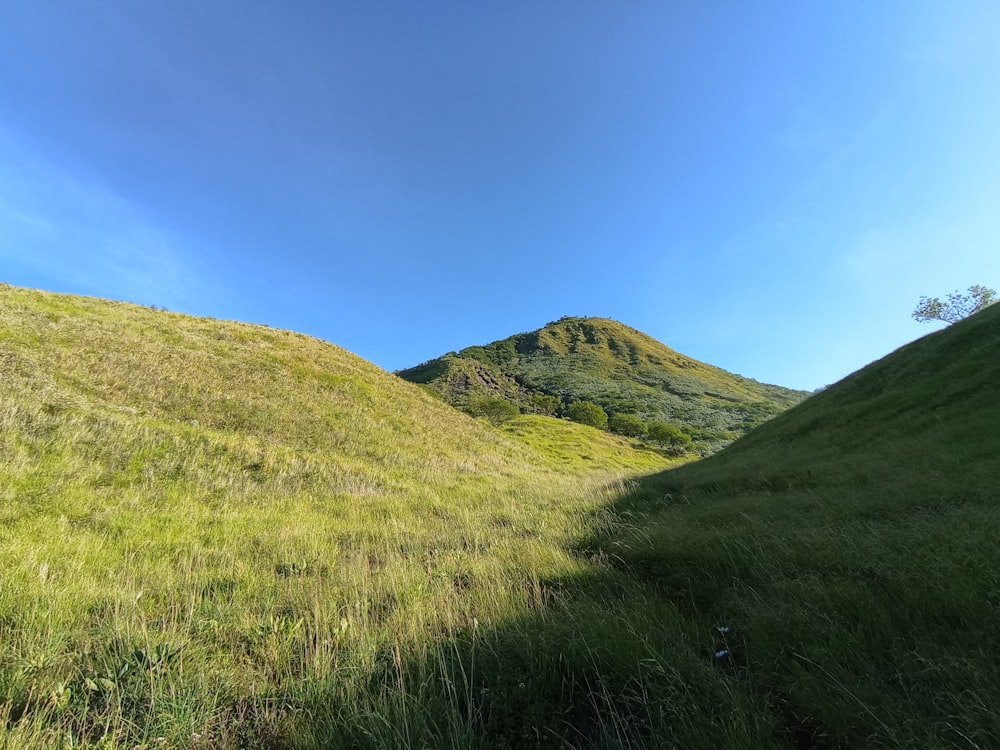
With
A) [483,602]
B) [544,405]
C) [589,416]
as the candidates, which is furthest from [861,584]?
[544,405]

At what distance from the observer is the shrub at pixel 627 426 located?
70750 mm

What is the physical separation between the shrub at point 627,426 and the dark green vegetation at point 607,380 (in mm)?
7982

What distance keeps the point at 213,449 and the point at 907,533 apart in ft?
52.5

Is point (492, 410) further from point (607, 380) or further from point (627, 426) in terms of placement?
point (607, 380)

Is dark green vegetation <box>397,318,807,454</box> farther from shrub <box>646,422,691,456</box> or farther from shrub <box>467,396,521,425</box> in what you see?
shrub <box>467,396,521,425</box>

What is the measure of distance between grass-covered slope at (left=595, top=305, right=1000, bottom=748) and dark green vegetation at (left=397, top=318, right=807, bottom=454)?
5931 centimetres

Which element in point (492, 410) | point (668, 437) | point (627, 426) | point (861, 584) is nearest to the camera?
point (861, 584)

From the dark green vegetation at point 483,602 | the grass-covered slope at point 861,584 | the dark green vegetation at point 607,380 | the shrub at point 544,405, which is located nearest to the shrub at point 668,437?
the dark green vegetation at point 607,380

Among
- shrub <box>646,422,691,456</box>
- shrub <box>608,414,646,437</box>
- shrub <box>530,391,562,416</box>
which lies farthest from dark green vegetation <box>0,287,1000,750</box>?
shrub <box>530,391,562,416</box>

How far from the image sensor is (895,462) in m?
9.97

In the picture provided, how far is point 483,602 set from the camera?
474cm

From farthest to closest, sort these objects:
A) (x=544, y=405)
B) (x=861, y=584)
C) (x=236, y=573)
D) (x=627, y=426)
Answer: (x=544, y=405)
(x=627, y=426)
(x=236, y=573)
(x=861, y=584)

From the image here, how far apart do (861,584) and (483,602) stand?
3654mm

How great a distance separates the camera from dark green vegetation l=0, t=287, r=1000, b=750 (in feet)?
9.12
